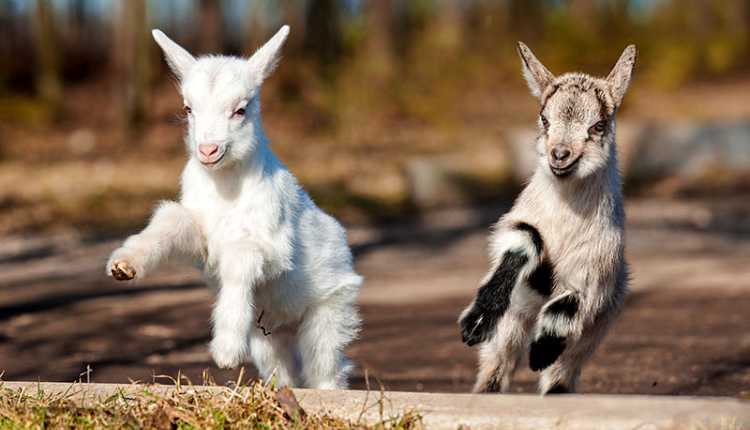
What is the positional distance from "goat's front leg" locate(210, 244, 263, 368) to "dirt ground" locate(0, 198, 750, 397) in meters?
0.64

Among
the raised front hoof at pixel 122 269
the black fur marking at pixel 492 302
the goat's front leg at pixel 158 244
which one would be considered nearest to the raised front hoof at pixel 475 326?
the black fur marking at pixel 492 302

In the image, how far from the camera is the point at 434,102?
23.2m

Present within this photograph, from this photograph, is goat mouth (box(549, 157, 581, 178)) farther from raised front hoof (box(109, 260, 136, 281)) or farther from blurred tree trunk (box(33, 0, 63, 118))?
blurred tree trunk (box(33, 0, 63, 118))

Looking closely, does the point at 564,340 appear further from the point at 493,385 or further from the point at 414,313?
the point at 414,313

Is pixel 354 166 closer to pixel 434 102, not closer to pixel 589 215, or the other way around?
pixel 434 102

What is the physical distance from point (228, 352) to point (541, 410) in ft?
4.50

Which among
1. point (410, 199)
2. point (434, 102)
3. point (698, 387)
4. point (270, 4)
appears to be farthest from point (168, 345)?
point (270, 4)

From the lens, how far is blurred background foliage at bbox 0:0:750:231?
15.9m

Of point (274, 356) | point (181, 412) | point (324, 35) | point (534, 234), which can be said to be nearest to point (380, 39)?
point (324, 35)

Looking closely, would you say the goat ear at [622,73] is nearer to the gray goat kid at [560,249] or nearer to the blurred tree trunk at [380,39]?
the gray goat kid at [560,249]

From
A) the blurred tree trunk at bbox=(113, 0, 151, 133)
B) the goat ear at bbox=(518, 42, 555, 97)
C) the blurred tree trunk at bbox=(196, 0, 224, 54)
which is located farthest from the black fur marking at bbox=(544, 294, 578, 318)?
the blurred tree trunk at bbox=(196, 0, 224, 54)

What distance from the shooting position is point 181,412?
181 inches

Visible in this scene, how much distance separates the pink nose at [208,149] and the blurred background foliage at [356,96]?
9.17 metres

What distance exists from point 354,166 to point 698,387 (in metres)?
10.4
